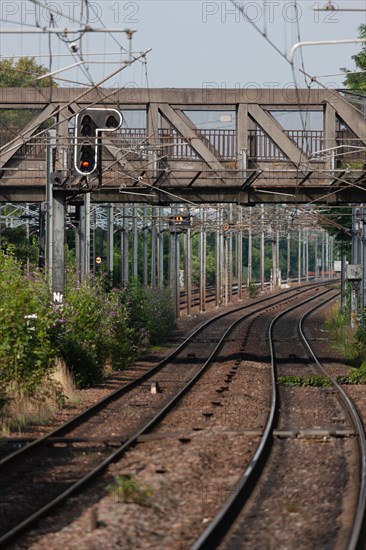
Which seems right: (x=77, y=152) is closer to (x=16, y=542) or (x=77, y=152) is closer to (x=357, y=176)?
(x=357, y=176)

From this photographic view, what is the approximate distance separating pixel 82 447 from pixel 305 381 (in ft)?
34.2

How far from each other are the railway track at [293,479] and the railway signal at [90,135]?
20.5 feet

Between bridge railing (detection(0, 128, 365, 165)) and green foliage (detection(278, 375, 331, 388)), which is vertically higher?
bridge railing (detection(0, 128, 365, 165))

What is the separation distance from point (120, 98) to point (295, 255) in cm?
11909

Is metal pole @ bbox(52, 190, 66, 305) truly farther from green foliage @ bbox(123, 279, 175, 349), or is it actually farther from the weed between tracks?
green foliage @ bbox(123, 279, 175, 349)

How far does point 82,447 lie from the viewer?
14.8 metres

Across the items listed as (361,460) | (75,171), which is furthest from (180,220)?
(361,460)

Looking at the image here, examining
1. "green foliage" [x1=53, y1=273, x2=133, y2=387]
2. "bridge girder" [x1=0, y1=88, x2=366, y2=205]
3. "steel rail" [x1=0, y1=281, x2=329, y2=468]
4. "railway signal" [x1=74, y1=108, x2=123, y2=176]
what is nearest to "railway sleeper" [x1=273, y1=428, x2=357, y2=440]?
"steel rail" [x1=0, y1=281, x2=329, y2=468]

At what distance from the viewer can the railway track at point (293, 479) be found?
9.48m

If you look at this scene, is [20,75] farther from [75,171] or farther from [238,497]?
[238,497]

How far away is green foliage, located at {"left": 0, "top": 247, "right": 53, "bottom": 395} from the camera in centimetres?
1897

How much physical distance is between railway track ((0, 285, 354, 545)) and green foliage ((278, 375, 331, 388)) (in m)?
1.35

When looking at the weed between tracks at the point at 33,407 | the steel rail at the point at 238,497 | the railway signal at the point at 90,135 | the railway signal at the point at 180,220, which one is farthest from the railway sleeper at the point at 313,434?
the railway signal at the point at 180,220

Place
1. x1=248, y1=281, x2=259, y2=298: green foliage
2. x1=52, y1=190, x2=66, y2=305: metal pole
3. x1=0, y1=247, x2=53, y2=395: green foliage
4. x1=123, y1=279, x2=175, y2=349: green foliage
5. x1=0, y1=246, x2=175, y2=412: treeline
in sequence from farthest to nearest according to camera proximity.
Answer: x1=248, y1=281, x2=259, y2=298: green foliage
x1=123, y1=279, x2=175, y2=349: green foliage
x1=52, y1=190, x2=66, y2=305: metal pole
x1=0, y1=246, x2=175, y2=412: treeline
x1=0, y1=247, x2=53, y2=395: green foliage
